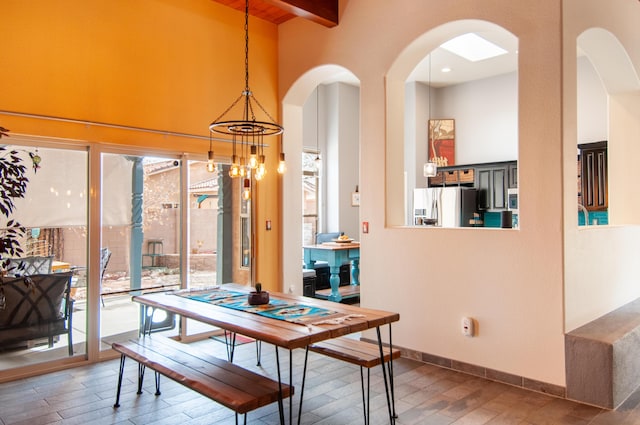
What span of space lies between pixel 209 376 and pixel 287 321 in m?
0.53

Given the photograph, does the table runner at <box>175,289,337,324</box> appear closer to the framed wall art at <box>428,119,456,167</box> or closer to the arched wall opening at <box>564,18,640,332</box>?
the arched wall opening at <box>564,18,640,332</box>

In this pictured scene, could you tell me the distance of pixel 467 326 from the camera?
377 cm

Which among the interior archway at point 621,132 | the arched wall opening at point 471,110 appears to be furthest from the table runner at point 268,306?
the arched wall opening at point 471,110

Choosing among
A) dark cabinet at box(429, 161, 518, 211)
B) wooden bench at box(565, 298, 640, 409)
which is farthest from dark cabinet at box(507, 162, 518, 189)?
wooden bench at box(565, 298, 640, 409)

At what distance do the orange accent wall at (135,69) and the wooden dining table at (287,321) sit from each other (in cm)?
178

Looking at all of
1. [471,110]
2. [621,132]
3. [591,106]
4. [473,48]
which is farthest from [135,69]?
[591,106]

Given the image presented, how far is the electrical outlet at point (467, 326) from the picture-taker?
375 cm

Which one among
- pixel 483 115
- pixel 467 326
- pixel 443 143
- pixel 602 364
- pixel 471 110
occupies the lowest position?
pixel 602 364

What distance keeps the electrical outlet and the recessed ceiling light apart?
3.67 meters

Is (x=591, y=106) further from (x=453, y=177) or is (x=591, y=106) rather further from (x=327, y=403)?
(x=327, y=403)

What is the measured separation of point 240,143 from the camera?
5219 mm

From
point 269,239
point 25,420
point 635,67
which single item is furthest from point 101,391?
point 635,67

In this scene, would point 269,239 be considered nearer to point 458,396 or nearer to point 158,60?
point 158,60

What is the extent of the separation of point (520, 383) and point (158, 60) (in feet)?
13.9
